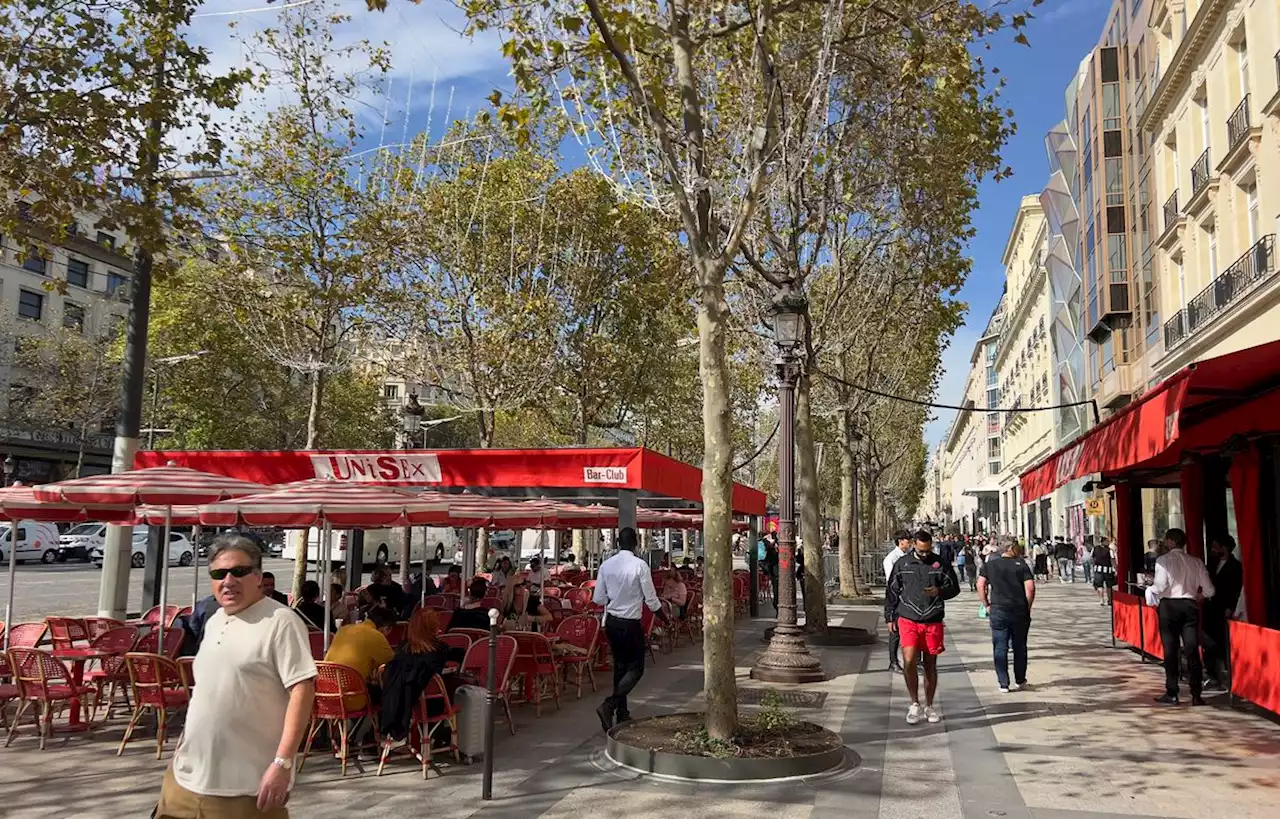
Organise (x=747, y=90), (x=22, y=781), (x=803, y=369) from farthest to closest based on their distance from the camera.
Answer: (x=803, y=369), (x=747, y=90), (x=22, y=781)

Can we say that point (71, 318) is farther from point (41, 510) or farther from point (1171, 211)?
point (1171, 211)

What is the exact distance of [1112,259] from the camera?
108 ft

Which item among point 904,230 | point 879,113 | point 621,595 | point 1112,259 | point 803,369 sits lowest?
point 621,595

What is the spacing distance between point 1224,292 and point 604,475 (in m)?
17.0

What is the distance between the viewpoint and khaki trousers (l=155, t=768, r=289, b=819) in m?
3.43

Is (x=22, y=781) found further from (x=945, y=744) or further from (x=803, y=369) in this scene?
(x=803, y=369)

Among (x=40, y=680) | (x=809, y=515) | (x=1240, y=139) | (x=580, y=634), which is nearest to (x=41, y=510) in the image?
(x=40, y=680)

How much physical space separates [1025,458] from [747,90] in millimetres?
50792

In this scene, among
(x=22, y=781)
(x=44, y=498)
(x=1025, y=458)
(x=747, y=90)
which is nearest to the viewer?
(x=22, y=781)

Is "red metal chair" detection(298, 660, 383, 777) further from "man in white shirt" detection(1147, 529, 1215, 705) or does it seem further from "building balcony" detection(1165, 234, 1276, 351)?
"building balcony" detection(1165, 234, 1276, 351)

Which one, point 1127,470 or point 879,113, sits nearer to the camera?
point 1127,470

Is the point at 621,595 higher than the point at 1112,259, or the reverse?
the point at 1112,259

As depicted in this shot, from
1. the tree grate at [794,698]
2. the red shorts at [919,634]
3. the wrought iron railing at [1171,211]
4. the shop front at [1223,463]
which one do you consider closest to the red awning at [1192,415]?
the shop front at [1223,463]

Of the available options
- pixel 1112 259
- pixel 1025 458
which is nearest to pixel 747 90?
pixel 1112 259
